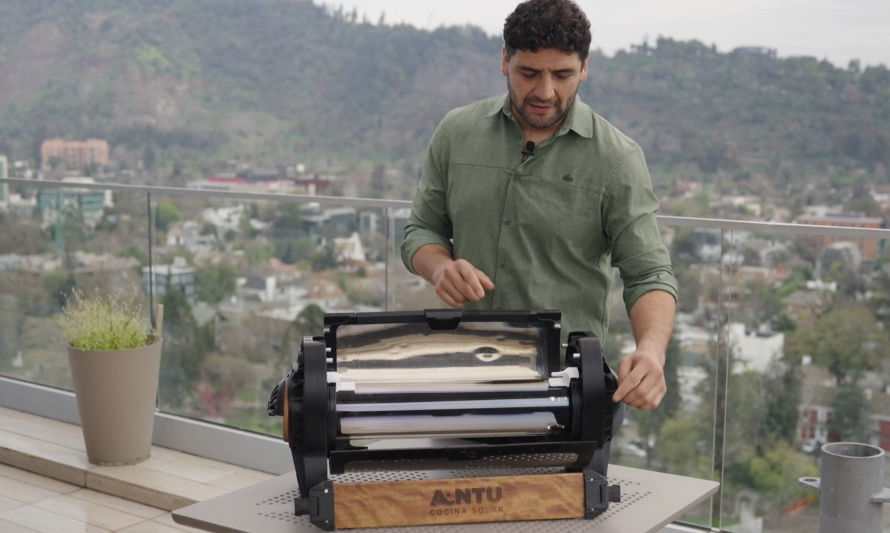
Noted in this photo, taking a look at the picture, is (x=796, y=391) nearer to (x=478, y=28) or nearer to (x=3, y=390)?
(x=3, y=390)

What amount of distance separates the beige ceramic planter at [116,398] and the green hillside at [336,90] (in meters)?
13.2

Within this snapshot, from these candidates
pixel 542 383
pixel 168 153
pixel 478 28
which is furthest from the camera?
pixel 168 153

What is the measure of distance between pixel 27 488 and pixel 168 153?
20191 mm

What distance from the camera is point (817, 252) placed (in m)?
3.12

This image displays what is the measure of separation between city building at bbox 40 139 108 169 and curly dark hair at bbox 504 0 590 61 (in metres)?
22.6

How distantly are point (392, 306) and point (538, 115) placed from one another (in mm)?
2121

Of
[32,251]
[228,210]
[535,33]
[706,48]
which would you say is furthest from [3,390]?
[706,48]

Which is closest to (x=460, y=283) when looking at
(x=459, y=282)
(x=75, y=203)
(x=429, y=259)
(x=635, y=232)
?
(x=459, y=282)

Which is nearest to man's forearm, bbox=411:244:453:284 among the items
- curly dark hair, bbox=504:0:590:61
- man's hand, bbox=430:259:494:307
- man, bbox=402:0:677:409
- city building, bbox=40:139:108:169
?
man, bbox=402:0:677:409

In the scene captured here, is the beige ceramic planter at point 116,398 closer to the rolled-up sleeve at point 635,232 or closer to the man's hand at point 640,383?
the rolled-up sleeve at point 635,232

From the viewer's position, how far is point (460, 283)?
1636 mm

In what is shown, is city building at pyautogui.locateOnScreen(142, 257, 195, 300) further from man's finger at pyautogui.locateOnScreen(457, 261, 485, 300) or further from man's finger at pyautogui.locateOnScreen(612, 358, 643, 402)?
man's finger at pyautogui.locateOnScreen(612, 358, 643, 402)

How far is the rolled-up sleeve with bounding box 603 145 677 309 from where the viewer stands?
5.62 ft

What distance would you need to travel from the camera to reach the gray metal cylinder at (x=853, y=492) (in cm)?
235
